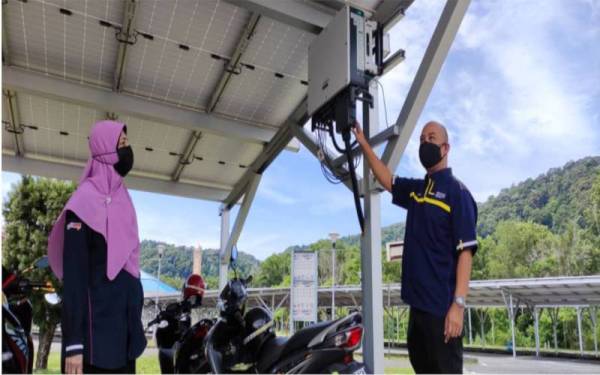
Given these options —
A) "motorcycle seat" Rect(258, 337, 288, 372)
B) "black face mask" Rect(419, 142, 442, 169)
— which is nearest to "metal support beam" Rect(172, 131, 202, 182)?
"motorcycle seat" Rect(258, 337, 288, 372)

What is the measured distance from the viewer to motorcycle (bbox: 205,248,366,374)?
246 cm

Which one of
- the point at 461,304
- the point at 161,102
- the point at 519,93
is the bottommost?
the point at 461,304

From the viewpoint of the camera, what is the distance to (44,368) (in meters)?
8.42

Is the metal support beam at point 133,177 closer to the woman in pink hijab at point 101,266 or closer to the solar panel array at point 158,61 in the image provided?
the solar panel array at point 158,61

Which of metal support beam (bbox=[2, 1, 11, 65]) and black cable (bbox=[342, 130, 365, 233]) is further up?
metal support beam (bbox=[2, 1, 11, 65])

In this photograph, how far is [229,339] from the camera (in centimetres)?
316

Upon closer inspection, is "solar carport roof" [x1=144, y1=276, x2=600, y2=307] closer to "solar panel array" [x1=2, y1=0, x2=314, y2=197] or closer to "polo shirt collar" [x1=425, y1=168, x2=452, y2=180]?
"solar panel array" [x1=2, y1=0, x2=314, y2=197]

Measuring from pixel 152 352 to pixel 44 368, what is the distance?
5.95 m

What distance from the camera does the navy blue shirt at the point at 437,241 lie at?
2.03 m

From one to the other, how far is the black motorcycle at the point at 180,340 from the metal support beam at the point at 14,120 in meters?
3.10

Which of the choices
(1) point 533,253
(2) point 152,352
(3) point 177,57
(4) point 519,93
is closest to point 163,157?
(3) point 177,57

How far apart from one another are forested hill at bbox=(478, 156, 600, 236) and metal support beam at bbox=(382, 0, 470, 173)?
40626mm

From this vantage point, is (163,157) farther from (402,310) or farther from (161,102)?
(402,310)

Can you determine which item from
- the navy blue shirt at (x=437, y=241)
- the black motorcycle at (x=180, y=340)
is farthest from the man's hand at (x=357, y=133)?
the black motorcycle at (x=180, y=340)
